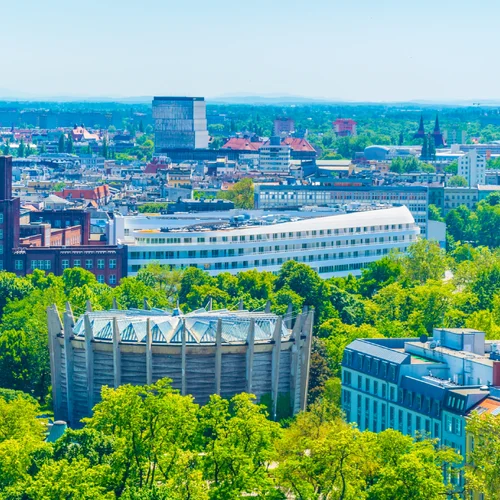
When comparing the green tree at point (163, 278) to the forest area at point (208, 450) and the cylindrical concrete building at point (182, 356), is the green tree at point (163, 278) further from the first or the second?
the cylindrical concrete building at point (182, 356)

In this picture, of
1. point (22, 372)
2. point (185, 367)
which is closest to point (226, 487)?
point (185, 367)

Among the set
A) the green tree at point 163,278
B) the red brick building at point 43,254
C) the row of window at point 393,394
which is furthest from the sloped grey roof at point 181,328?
the red brick building at point 43,254

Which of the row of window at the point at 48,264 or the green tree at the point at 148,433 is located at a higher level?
the green tree at the point at 148,433

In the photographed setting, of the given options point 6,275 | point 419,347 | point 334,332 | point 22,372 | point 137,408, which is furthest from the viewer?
point 6,275

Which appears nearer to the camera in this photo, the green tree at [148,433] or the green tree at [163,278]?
the green tree at [148,433]

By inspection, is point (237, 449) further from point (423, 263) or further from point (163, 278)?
point (423, 263)

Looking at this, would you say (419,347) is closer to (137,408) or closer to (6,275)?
(137,408)

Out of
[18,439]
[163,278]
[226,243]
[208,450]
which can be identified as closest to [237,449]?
[208,450]
